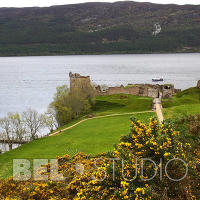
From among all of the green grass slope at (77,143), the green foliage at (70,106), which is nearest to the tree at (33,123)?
the green foliage at (70,106)

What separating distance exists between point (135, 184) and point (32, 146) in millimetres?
24144

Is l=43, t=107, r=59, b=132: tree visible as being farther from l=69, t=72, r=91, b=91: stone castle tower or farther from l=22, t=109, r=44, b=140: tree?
l=69, t=72, r=91, b=91: stone castle tower

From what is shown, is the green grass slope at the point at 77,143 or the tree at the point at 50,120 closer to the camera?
the green grass slope at the point at 77,143

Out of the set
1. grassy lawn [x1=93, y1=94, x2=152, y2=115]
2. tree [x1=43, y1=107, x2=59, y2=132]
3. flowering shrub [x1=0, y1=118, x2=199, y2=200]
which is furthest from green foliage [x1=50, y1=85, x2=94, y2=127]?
flowering shrub [x1=0, y1=118, x2=199, y2=200]

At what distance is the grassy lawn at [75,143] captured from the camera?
2541 centimetres

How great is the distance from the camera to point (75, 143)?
94.5ft

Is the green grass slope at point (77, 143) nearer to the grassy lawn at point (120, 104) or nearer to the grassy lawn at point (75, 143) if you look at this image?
the grassy lawn at point (75, 143)

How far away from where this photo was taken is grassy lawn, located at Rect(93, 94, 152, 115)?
167 feet

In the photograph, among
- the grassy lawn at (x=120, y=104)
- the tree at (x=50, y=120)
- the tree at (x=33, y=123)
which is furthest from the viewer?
the tree at (x=50, y=120)

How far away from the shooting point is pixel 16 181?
1406cm

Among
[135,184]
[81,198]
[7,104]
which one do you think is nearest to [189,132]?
[135,184]

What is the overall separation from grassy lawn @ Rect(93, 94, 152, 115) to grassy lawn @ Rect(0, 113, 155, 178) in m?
13.7

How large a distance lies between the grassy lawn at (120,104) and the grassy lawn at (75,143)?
540 inches

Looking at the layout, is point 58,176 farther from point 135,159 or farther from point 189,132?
point 189,132
